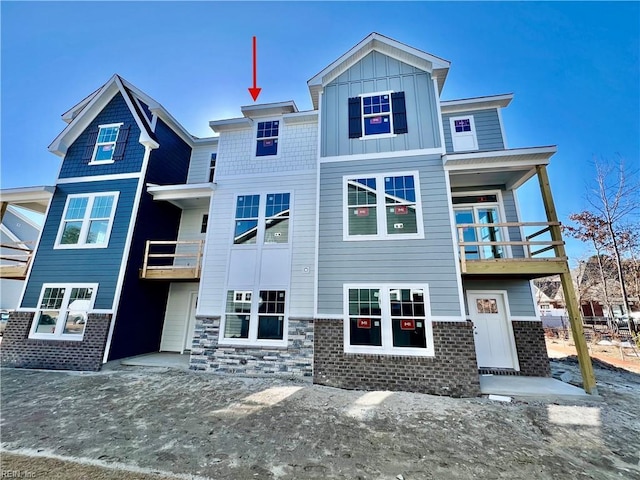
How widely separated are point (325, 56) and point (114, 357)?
12.1 meters

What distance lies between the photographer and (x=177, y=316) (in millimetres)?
10320

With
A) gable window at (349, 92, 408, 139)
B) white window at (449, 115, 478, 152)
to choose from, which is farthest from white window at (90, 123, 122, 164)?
white window at (449, 115, 478, 152)

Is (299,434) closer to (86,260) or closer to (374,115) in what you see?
(374,115)

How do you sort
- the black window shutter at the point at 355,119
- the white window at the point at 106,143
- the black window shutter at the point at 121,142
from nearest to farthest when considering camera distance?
the black window shutter at the point at 355,119
the black window shutter at the point at 121,142
the white window at the point at 106,143

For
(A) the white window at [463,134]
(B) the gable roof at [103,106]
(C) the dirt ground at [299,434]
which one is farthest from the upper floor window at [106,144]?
(A) the white window at [463,134]

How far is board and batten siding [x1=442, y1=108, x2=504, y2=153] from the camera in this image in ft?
29.5

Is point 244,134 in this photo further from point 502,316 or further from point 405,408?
point 502,316

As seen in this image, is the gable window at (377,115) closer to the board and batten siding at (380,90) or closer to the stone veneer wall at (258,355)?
the board and batten siding at (380,90)

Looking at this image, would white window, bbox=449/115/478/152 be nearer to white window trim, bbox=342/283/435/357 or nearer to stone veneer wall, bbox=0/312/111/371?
white window trim, bbox=342/283/435/357

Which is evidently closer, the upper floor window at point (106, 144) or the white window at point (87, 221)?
the white window at point (87, 221)

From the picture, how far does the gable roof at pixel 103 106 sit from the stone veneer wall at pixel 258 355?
292 inches

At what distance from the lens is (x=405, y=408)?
5250 millimetres

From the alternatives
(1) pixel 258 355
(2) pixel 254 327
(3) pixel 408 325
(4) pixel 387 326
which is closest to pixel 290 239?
(2) pixel 254 327

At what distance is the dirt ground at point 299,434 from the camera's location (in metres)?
3.33
